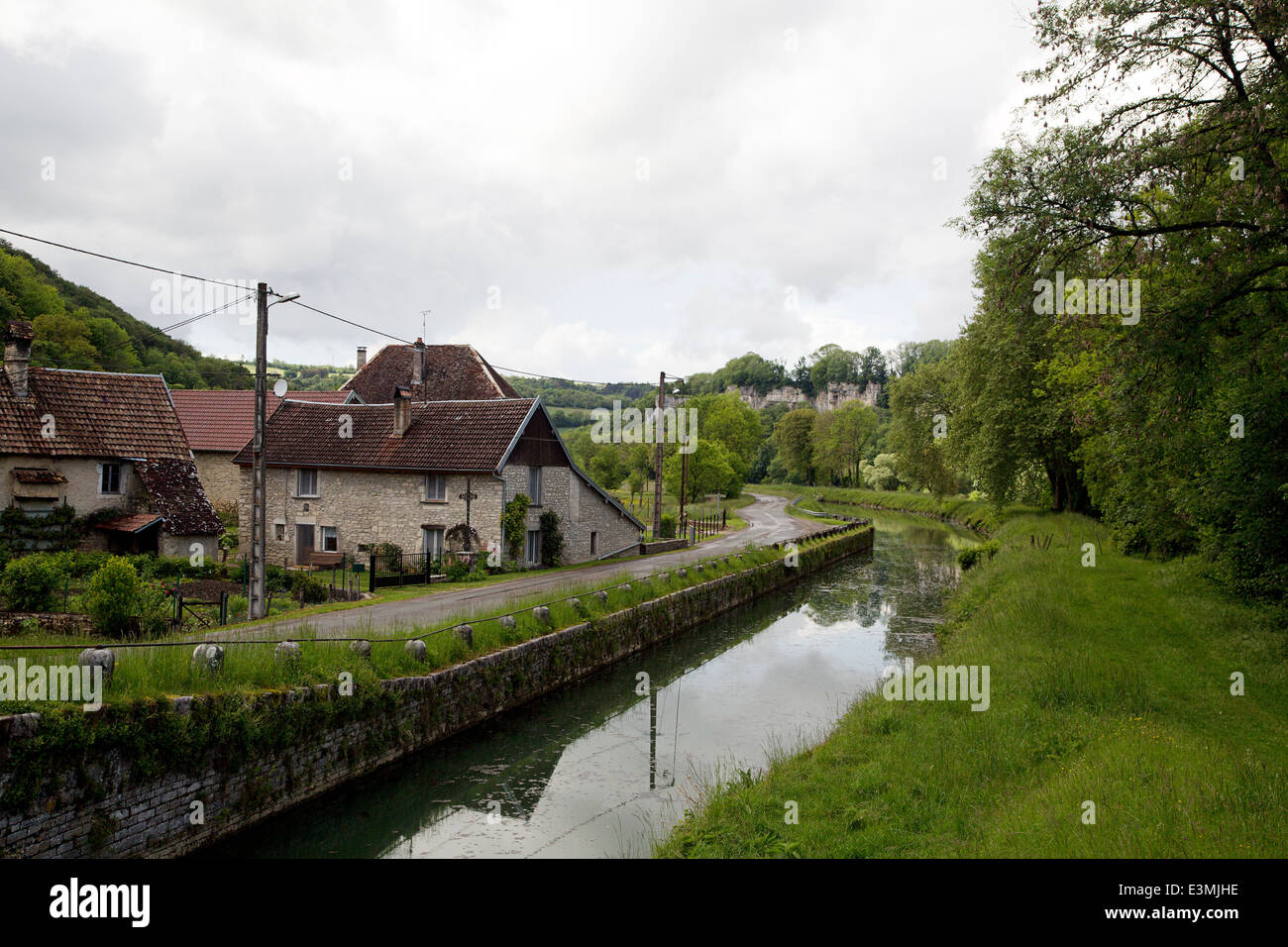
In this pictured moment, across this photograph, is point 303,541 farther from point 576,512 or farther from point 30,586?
point 30,586

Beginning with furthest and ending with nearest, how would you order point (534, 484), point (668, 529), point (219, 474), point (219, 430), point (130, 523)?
point (668, 529), point (219, 430), point (219, 474), point (534, 484), point (130, 523)

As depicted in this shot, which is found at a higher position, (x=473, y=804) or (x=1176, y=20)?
(x=1176, y=20)

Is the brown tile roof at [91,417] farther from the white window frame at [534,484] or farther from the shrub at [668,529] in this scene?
the shrub at [668,529]

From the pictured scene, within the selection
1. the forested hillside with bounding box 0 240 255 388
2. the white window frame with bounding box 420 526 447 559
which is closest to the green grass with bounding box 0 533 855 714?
the white window frame with bounding box 420 526 447 559

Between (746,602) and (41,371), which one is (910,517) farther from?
(41,371)

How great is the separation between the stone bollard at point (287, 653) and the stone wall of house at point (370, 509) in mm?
15623

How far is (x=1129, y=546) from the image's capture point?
28.2 m

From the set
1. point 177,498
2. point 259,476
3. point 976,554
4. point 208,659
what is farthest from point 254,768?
point 976,554

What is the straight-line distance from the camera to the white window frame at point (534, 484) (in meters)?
28.0

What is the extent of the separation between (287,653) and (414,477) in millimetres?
17308

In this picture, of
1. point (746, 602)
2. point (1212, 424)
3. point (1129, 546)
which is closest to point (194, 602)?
point (746, 602)

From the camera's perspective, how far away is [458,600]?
63.8 ft

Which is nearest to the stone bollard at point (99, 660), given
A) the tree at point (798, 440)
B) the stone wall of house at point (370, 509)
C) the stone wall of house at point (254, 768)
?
the stone wall of house at point (254, 768)
